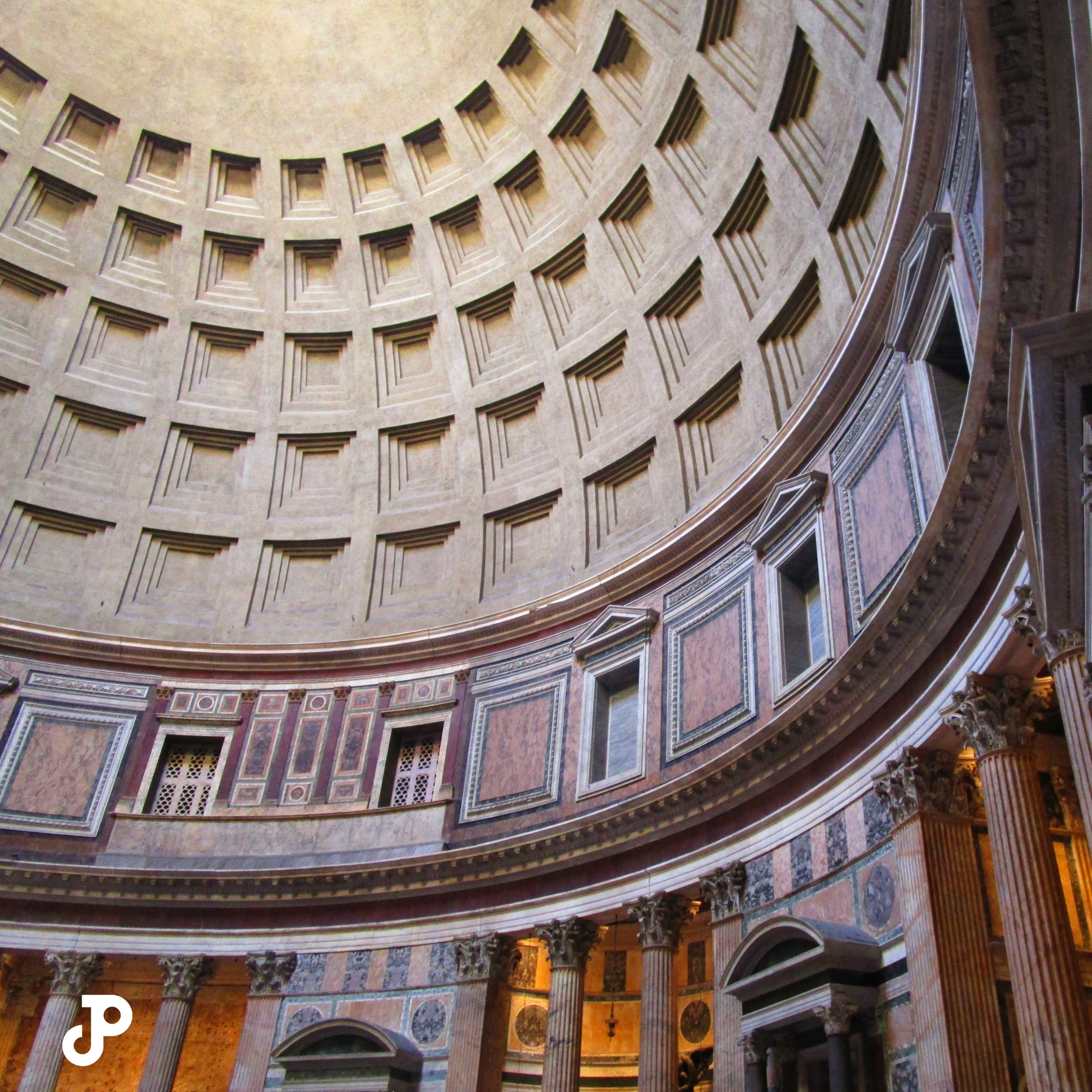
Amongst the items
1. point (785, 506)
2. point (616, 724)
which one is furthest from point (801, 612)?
point (616, 724)

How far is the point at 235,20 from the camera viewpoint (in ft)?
76.1

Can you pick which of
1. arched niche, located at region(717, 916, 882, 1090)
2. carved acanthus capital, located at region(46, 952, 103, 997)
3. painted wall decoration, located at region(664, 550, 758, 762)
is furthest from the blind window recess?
carved acanthus capital, located at region(46, 952, 103, 997)

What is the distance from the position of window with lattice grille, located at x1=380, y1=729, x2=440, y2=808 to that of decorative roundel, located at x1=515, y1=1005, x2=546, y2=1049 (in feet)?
12.9

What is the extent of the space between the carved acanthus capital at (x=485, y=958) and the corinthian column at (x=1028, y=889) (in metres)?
8.63

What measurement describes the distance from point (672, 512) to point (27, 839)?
43.7 feet

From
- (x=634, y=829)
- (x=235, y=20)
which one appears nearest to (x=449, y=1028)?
(x=634, y=829)

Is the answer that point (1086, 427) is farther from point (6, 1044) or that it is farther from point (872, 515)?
point (6, 1044)

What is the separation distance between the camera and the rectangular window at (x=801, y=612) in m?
14.2

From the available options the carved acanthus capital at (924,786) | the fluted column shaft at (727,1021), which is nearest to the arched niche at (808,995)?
the fluted column shaft at (727,1021)

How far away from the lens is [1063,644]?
7.53m

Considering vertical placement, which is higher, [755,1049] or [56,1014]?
[56,1014]

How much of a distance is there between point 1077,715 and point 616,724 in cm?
1051

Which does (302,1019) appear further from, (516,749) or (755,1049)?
(755,1049)

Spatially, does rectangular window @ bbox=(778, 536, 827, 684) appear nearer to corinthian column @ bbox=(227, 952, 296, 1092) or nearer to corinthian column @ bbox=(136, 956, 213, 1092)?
corinthian column @ bbox=(227, 952, 296, 1092)
